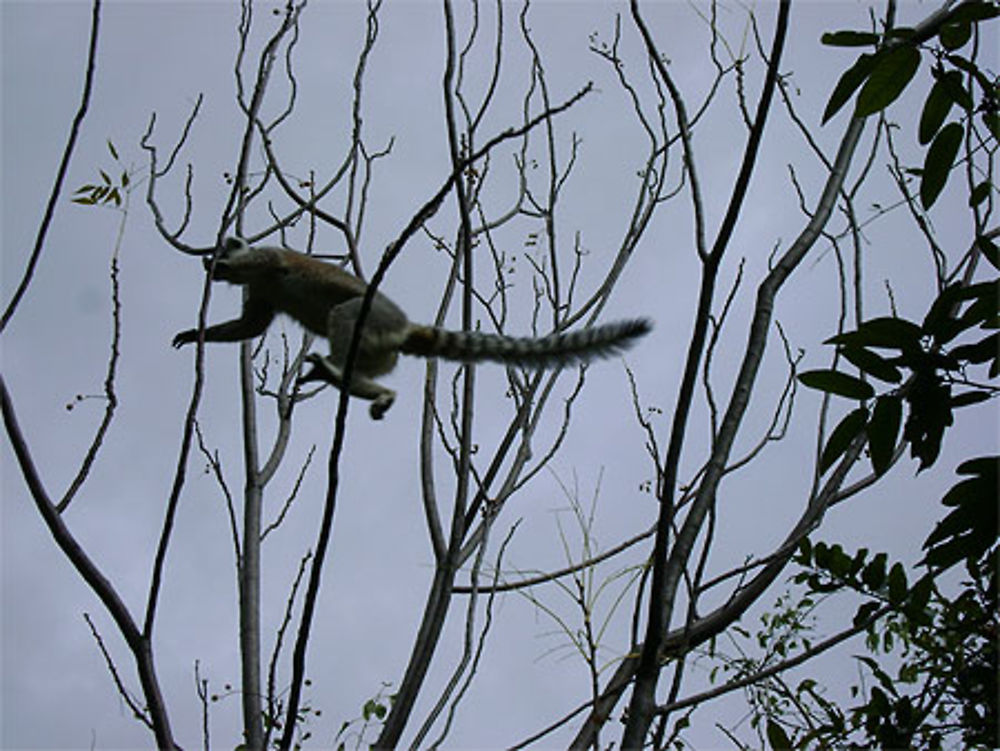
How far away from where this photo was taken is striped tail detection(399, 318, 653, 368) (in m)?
4.39

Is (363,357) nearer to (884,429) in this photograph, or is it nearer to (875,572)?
(875,572)

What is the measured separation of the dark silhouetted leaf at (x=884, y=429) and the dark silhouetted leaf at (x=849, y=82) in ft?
2.84

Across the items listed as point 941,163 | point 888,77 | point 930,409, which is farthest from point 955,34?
point 930,409

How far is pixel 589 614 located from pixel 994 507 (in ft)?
3.71

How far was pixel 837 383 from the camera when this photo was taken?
10.9 feet

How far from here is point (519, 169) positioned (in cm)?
605

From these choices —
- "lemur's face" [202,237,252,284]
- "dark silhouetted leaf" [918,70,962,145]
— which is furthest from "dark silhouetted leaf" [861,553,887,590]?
"lemur's face" [202,237,252,284]

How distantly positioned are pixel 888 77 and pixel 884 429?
1.01 meters

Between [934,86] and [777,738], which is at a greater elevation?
[934,86]

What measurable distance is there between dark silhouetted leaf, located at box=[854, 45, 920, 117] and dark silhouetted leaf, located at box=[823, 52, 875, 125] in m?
0.02

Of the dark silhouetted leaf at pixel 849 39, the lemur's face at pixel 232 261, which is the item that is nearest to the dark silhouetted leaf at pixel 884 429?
the dark silhouetted leaf at pixel 849 39

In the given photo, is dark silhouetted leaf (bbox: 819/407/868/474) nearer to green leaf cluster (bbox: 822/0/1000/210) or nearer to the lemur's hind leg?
green leaf cluster (bbox: 822/0/1000/210)

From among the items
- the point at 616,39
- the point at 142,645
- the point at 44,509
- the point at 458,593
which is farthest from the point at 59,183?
the point at 616,39

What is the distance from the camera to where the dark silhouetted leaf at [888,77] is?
10.4 ft
